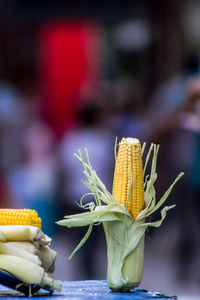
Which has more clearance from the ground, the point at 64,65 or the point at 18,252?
the point at 64,65

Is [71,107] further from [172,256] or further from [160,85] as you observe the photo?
[172,256]

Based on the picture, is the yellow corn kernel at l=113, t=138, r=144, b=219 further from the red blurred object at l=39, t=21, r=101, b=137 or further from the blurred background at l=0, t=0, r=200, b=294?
the red blurred object at l=39, t=21, r=101, b=137

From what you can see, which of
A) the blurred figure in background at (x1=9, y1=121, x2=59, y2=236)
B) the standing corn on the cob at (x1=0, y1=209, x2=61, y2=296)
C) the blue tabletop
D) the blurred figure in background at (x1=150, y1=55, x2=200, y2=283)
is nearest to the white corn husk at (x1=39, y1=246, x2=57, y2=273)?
the standing corn on the cob at (x1=0, y1=209, x2=61, y2=296)

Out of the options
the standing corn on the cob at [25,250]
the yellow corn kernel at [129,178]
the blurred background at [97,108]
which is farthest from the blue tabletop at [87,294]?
the blurred background at [97,108]

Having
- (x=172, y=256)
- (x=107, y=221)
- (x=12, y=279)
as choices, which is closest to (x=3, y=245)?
(x=12, y=279)

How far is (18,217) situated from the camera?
3420 mm

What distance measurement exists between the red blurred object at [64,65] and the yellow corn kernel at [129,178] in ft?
26.8

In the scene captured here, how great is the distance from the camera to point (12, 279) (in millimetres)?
3252

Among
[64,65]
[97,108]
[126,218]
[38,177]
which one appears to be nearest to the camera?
[126,218]

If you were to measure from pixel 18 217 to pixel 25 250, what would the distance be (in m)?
0.15

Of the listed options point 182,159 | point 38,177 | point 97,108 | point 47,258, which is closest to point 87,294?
point 47,258

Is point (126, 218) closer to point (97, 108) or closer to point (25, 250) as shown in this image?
point (25, 250)

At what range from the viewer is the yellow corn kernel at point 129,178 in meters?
3.50

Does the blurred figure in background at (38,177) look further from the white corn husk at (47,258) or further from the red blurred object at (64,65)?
the white corn husk at (47,258)
